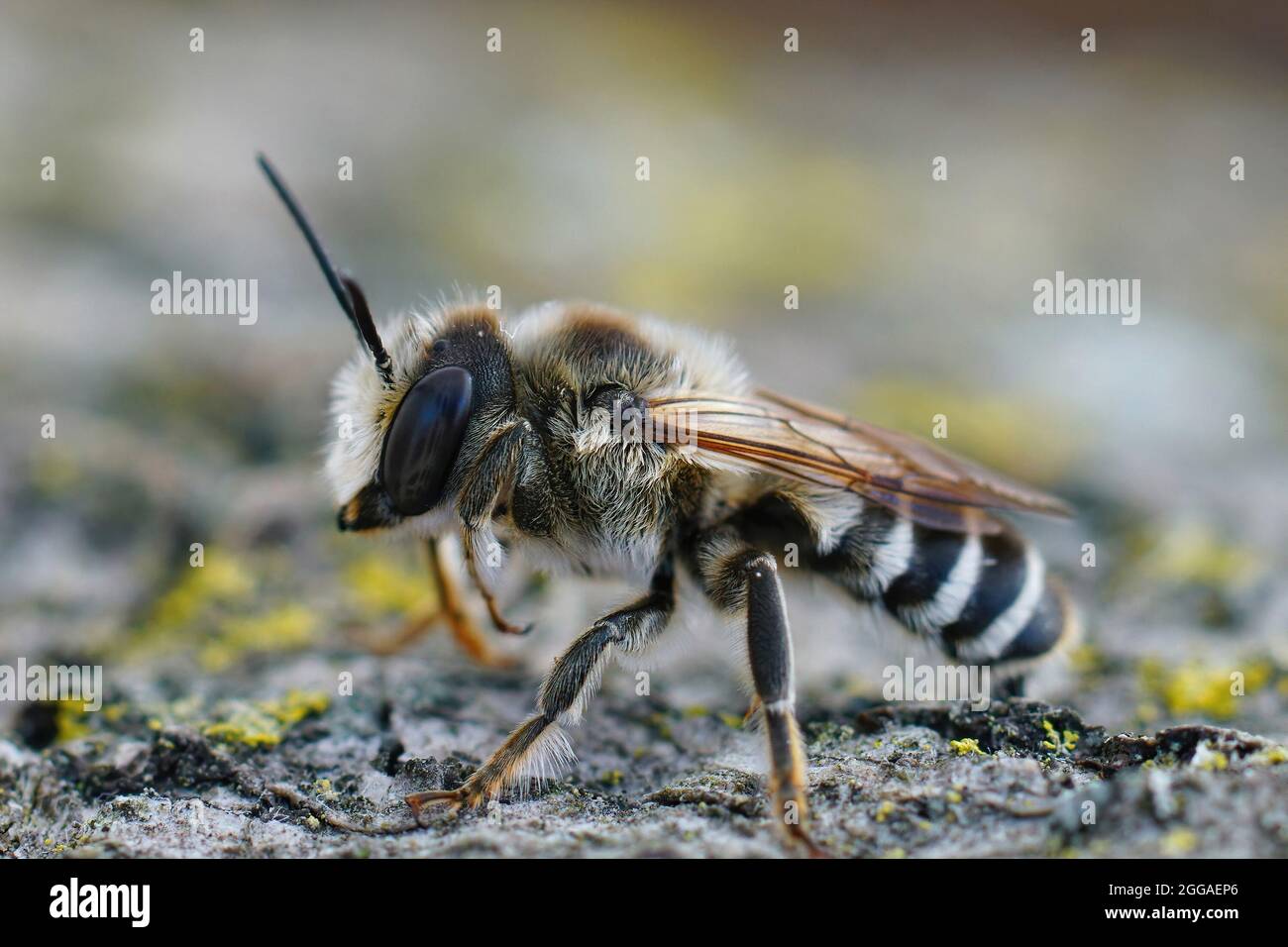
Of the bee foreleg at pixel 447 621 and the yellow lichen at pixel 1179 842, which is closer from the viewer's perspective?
the yellow lichen at pixel 1179 842

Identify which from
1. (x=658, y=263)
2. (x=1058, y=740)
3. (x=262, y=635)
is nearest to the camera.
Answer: (x=1058, y=740)

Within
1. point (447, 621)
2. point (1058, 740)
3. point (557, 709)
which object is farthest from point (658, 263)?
point (1058, 740)

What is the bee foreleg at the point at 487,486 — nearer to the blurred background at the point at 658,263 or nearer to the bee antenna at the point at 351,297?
the bee antenna at the point at 351,297

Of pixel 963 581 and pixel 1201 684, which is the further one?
pixel 1201 684

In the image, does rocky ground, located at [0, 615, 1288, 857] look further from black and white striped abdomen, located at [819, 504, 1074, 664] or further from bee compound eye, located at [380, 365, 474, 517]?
bee compound eye, located at [380, 365, 474, 517]

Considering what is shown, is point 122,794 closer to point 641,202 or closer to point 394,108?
point 641,202

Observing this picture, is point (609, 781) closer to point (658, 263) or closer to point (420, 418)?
point (420, 418)

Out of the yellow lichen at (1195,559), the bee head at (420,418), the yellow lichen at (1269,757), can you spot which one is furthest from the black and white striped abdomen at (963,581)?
the bee head at (420,418)

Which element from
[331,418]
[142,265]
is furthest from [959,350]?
[142,265]
